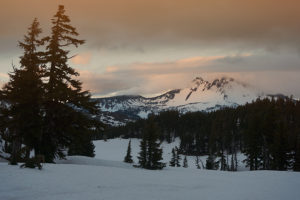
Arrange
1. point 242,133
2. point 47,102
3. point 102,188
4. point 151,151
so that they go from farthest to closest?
1. point 242,133
2. point 151,151
3. point 47,102
4. point 102,188

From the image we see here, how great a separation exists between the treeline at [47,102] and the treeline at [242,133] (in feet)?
47.3

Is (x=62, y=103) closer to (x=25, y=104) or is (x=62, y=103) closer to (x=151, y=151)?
(x=25, y=104)

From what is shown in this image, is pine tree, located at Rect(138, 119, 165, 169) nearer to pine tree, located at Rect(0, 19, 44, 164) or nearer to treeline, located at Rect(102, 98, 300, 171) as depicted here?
treeline, located at Rect(102, 98, 300, 171)

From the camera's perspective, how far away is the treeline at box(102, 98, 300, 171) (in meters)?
34.6

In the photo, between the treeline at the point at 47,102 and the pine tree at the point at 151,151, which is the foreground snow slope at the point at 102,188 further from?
the pine tree at the point at 151,151

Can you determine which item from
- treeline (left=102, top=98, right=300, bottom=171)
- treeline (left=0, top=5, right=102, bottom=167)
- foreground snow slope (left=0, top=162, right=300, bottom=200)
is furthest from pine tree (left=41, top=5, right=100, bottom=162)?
treeline (left=102, top=98, right=300, bottom=171)

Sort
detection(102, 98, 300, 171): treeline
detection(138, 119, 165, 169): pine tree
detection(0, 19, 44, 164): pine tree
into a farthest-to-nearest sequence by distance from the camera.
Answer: detection(102, 98, 300, 171): treeline, detection(138, 119, 165, 169): pine tree, detection(0, 19, 44, 164): pine tree

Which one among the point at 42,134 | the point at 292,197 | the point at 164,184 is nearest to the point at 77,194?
the point at 164,184

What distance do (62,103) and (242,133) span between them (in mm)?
63562

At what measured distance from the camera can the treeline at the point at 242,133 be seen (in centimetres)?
3462

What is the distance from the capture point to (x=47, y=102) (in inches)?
784

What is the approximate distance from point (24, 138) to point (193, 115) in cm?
11451

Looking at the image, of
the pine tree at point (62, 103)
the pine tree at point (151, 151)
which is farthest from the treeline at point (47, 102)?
the pine tree at point (151, 151)

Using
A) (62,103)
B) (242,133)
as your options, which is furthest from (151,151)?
(242,133)
